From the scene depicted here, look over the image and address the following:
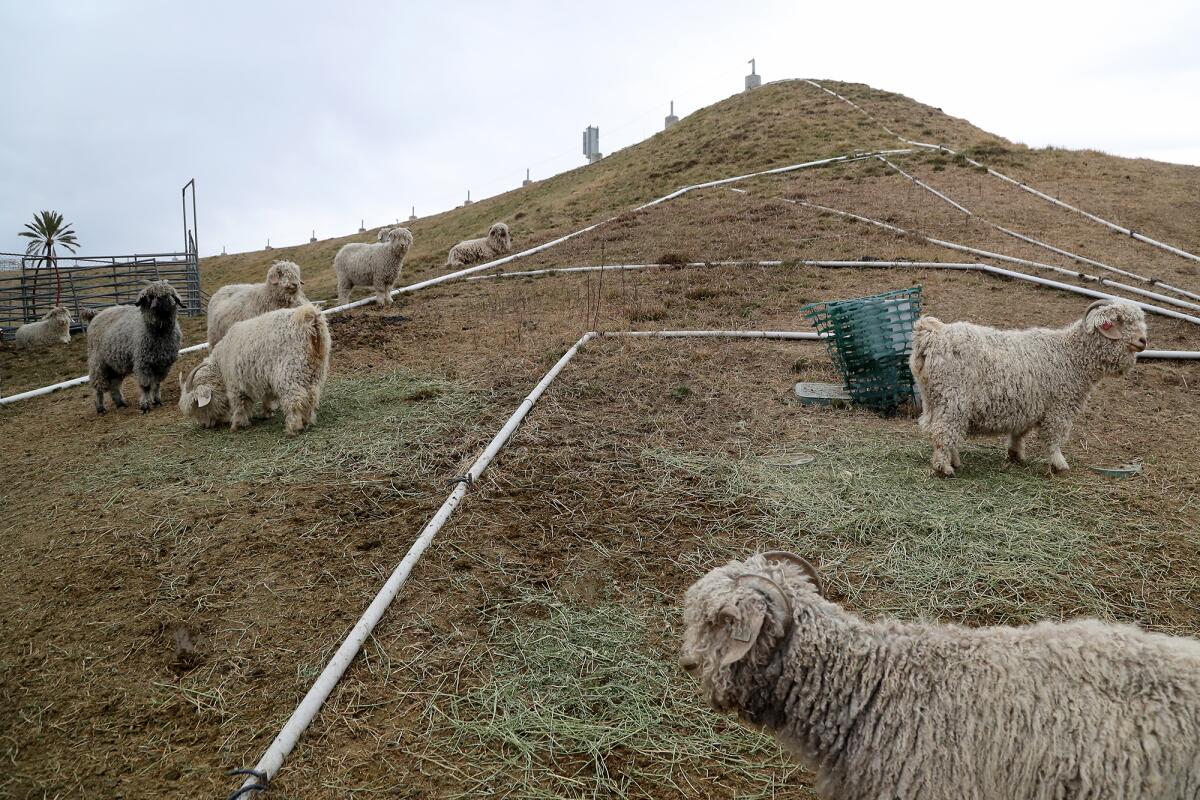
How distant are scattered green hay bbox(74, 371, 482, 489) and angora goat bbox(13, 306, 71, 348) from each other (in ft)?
35.0

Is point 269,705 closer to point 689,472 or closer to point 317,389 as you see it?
point 689,472

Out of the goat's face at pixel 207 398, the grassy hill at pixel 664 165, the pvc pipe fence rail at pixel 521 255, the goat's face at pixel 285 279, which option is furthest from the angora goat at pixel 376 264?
the goat's face at pixel 207 398

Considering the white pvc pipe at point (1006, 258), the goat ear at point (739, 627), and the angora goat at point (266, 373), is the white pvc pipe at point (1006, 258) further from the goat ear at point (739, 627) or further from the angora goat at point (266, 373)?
the angora goat at point (266, 373)

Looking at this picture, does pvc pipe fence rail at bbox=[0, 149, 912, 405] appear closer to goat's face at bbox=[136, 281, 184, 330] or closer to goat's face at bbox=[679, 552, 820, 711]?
goat's face at bbox=[136, 281, 184, 330]

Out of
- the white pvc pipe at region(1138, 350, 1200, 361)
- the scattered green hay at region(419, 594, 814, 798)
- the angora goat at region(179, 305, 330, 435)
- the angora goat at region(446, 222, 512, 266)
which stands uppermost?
the angora goat at region(446, 222, 512, 266)

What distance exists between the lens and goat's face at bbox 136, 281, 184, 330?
28.8 feet

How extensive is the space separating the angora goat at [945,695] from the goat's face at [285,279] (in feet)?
27.8

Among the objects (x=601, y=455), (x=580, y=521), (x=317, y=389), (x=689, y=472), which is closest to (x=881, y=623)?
(x=580, y=521)

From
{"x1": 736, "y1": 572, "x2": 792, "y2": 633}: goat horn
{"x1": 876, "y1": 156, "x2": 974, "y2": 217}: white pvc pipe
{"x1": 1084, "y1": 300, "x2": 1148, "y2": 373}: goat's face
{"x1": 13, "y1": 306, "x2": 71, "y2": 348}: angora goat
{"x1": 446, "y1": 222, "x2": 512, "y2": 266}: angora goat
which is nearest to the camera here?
{"x1": 736, "y1": 572, "x2": 792, "y2": 633}: goat horn

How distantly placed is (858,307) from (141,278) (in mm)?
21759

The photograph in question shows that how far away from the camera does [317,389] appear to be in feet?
23.8

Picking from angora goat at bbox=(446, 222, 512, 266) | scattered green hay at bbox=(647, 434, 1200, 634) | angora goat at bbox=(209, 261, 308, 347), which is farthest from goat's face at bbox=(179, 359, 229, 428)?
angora goat at bbox=(446, 222, 512, 266)

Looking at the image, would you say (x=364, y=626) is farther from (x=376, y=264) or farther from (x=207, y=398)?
(x=376, y=264)

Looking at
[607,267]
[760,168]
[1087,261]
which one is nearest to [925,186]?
[760,168]
